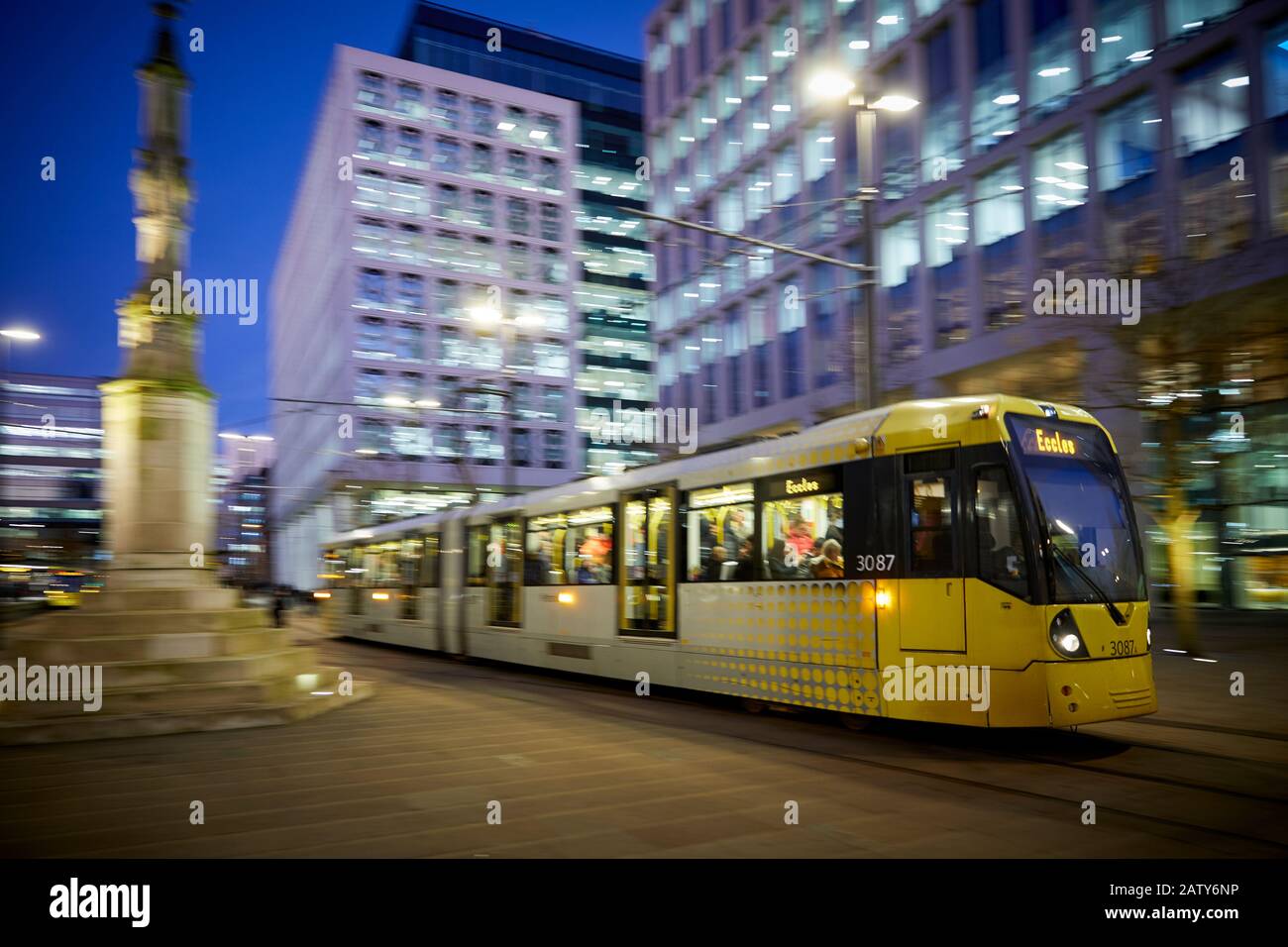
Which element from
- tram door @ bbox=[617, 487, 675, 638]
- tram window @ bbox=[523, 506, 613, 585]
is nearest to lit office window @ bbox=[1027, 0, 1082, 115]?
tram window @ bbox=[523, 506, 613, 585]

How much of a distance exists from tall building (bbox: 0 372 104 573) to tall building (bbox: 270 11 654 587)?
15.3 m

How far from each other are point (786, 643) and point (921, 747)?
79.5 inches

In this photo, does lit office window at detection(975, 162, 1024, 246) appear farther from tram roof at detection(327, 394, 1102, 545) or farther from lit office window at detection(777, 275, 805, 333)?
tram roof at detection(327, 394, 1102, 545)

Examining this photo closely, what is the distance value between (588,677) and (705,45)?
34.6 meters

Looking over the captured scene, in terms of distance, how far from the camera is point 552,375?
222ft

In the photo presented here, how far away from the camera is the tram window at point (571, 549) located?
1496 cm

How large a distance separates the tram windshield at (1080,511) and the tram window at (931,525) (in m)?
0.81

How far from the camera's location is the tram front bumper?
8.38 m

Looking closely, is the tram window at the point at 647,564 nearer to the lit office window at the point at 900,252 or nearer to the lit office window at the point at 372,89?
the lit office window at the point at 900,252

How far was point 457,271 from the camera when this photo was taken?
65375 millimetres

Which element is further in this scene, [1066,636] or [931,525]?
[931,525]

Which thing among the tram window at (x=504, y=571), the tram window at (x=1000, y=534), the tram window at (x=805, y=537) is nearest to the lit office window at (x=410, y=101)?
the tram window at (x=504, y=571)

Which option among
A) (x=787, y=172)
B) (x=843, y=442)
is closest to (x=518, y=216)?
(x=787, y=172)

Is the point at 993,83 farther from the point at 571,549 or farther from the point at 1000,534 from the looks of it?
the point at 1000,534
